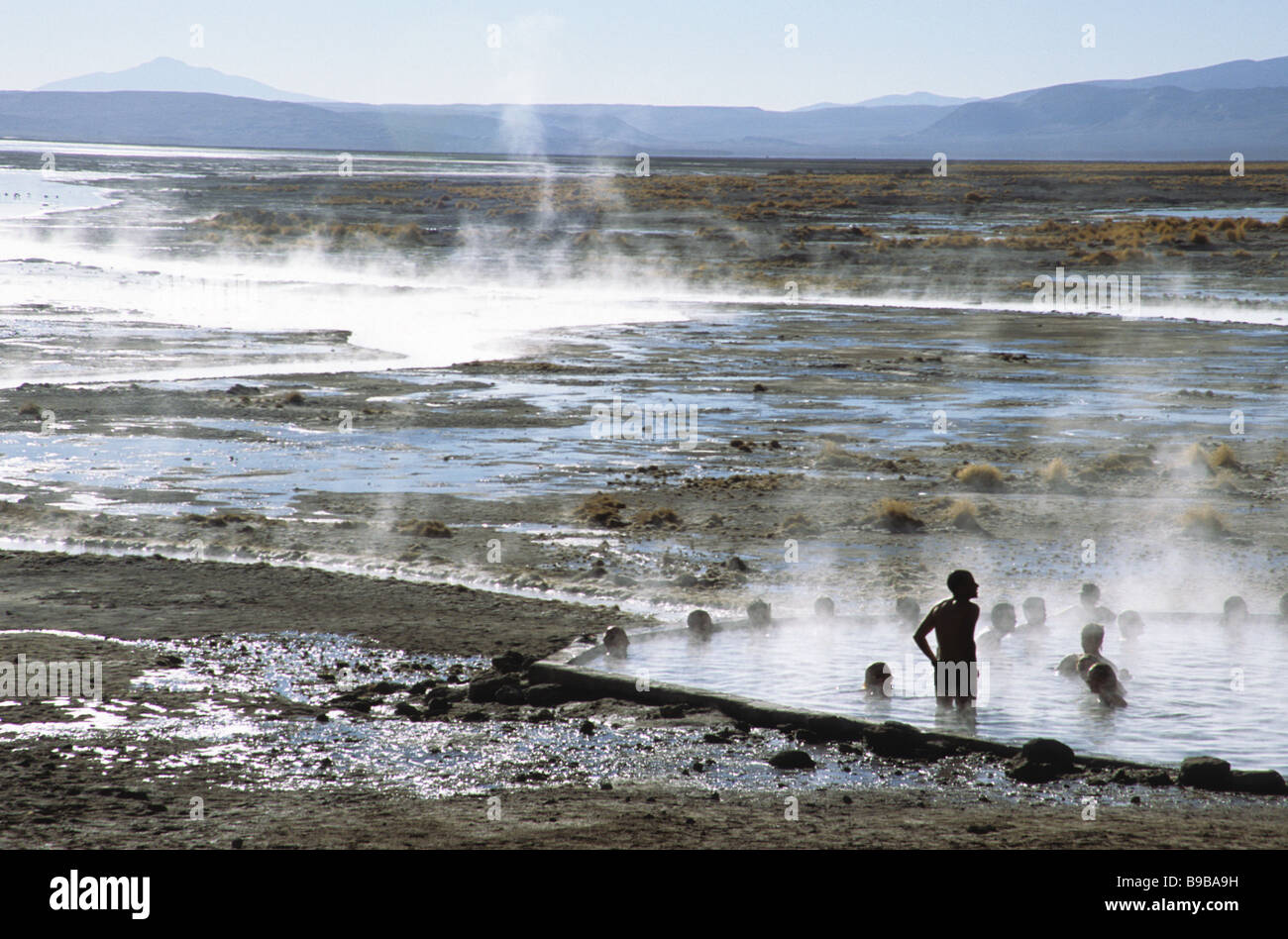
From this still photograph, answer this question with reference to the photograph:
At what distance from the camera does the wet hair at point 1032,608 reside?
12.0 metres

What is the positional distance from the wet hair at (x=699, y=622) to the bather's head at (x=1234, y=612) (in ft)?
14.0

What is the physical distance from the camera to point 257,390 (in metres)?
25.4

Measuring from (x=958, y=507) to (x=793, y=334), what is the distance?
18.6 meters

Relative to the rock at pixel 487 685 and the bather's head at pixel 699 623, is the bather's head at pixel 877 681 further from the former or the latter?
the rock at pixel 487 685

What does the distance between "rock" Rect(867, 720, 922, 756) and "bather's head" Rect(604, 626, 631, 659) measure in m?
2.65

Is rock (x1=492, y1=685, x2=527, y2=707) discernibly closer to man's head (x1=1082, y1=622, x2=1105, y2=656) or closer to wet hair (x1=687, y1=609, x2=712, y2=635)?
wet hair (x1=687, y1=609, x2=712, y2=635)

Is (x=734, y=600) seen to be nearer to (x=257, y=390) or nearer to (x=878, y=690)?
(x=878, y=690)

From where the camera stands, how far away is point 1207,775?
26.6 ft

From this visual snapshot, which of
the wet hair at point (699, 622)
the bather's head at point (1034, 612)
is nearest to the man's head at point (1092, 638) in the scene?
the bather's head at point (1034, 612)

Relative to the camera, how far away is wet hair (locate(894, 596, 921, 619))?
11984mm

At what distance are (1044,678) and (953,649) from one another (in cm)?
115

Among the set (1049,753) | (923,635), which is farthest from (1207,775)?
(923,635)

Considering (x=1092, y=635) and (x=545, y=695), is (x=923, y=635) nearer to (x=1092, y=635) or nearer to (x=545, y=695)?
(x=1092, y=635)

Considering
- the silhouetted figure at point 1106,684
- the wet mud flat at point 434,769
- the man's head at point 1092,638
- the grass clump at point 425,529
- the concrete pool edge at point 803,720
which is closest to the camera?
the wet mud flat at point 434,769
